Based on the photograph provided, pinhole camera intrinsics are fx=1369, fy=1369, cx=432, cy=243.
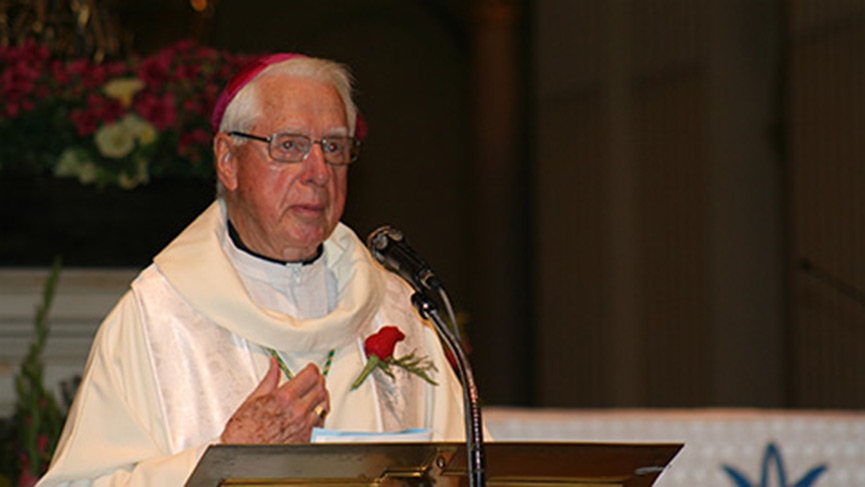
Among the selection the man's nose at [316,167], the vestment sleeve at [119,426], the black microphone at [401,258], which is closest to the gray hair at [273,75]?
the man's nose at [316,167]

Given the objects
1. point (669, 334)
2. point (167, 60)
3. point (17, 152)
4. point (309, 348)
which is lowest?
point (669, 334)

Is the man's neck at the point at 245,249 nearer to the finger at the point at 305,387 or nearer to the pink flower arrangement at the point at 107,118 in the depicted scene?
the finger at the point at 305,387

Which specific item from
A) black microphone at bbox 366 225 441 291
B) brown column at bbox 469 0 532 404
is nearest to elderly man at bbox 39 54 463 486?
black microphone at bbox 366 225 441 291

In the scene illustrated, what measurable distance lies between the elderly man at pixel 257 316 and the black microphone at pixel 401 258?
1.37 ft

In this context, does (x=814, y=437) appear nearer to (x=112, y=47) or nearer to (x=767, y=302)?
(x=112, y=47)

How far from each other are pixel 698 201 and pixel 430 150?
214 inches

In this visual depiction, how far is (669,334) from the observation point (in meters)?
9.69

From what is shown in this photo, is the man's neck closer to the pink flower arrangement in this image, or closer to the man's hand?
the man's hand

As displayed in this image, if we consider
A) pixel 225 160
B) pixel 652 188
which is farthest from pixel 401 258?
pixel 652 188

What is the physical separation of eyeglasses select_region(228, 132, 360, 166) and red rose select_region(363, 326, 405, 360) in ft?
1.40

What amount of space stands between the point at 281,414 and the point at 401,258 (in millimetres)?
471

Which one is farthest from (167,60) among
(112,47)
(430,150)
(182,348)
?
(430,150)

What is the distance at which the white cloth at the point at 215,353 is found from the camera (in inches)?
119

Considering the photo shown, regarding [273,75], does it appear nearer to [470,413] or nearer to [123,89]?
[470,413]
